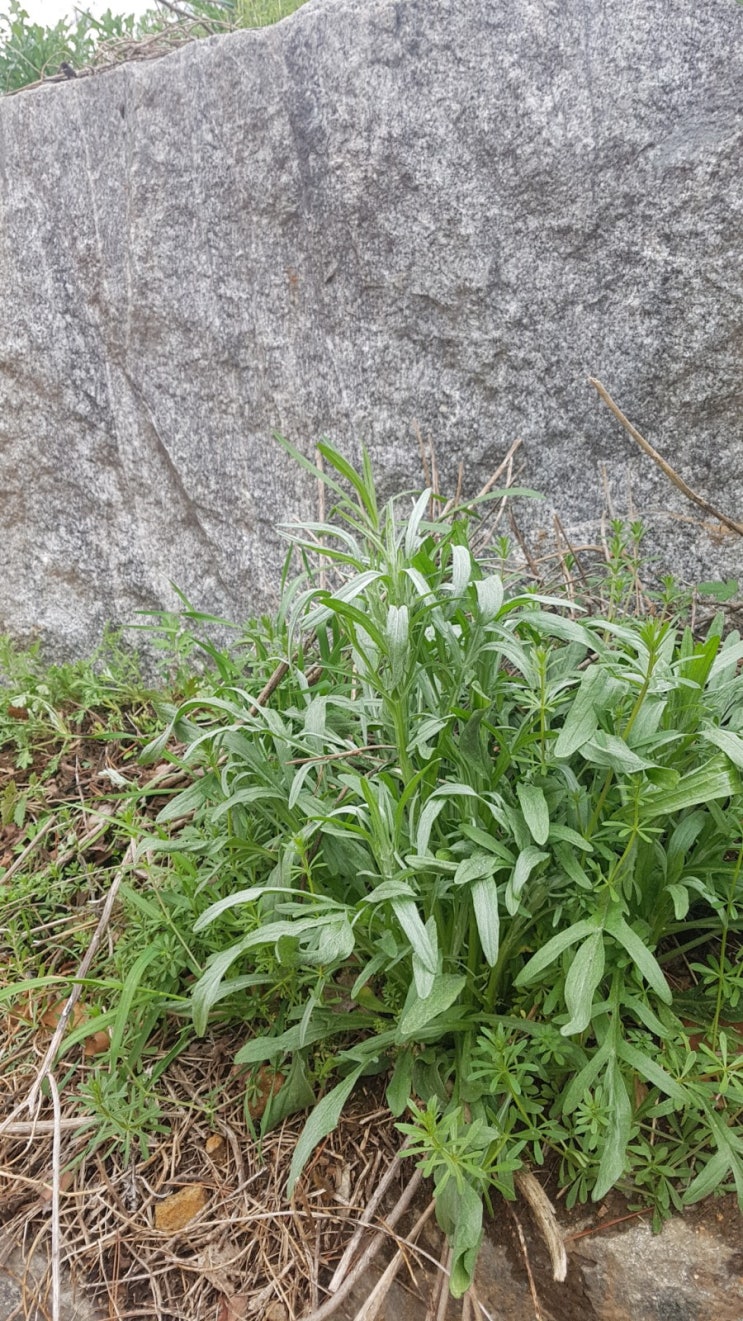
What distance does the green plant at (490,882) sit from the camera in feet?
4.63

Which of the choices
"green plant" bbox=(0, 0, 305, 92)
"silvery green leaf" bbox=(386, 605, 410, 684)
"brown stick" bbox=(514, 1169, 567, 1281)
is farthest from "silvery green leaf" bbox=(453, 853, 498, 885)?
"green plant" bbox=(0, 0, 305, 92)

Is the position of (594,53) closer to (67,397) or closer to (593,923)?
(67,397)

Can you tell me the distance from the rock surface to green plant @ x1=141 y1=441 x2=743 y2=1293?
964mm

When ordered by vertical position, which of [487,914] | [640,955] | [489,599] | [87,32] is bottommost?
[640,955]

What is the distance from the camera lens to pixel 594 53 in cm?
237

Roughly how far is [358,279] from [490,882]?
1894mm

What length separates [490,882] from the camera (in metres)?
1.45

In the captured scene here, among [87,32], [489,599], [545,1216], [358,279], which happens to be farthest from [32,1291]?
[87,32]

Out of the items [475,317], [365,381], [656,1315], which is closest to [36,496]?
[365,381]

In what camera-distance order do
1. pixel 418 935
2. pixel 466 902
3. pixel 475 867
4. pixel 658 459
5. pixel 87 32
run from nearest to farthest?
1. pixel 418 935
2. pixel 475 867
3. pixel 466 902
4. pixel 658 459
5. pixel 87 32

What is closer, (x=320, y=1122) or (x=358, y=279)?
(x=320, y=1122)

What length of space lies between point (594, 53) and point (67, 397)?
1.83 m

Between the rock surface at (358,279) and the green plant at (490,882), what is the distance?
38.0 inches

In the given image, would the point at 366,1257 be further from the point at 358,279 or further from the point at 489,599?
the point at 358,279
